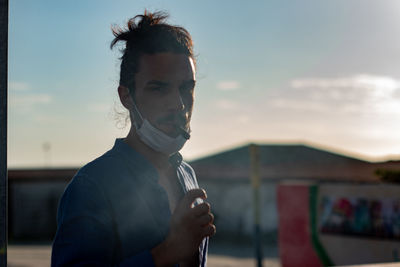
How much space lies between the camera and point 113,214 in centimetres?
185

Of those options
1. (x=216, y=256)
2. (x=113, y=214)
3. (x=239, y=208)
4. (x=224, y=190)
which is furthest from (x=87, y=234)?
(x=224, y=190)

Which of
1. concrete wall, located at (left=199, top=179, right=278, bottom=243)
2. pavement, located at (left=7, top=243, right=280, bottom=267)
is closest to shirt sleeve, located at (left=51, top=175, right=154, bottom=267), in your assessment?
pavement, located at (left=7, top=243, right=280, bottom=267)

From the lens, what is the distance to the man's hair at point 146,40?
212cm

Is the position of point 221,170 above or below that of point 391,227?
below

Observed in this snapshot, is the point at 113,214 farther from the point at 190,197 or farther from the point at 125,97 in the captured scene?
the point at 125,97

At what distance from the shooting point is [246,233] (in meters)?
22.2

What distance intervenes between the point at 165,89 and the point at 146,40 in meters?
0.27

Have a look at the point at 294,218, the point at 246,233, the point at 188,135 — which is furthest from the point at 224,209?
the point at 188,135

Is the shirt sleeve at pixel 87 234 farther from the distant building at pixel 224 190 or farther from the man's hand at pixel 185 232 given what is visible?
the distant building at pixel 224 190

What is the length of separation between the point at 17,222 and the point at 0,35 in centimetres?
2477

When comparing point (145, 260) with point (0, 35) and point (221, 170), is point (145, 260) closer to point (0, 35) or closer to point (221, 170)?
point (0, 35)

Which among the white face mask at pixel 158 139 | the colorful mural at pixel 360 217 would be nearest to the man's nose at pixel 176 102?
the white face mask at pixel 158 139

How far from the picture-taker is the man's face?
2.04 metres

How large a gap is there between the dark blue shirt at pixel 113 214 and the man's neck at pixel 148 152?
6 cm
